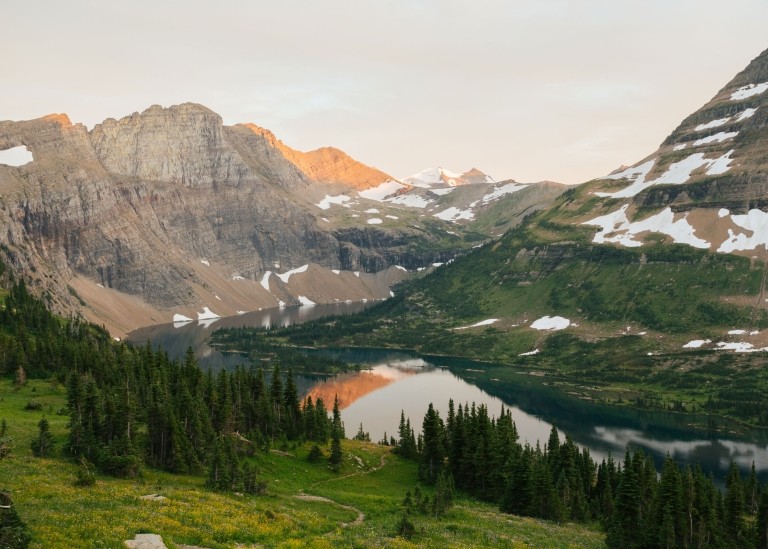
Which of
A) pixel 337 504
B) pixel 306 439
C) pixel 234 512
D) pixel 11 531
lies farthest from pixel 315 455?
pixel 11 531

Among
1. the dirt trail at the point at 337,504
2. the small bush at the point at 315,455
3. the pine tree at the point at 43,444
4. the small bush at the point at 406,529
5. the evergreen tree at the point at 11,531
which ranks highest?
the evergreen tree at the point at 11,531

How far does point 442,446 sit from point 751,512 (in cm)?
4347

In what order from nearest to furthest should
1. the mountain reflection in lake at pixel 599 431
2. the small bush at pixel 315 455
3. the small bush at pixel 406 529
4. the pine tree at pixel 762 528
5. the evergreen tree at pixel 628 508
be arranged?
the small bush at pixel 406 529
the pine tree at pixel 762 528
the evergreen tree at pixel 628 508
the small bush at pixel 315 455
the mountain reflection in lake at pixel 599 431

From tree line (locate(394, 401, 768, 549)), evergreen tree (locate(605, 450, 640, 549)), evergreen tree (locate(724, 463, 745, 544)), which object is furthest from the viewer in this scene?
evergreen tree (locate(724, 463, 745, 544))

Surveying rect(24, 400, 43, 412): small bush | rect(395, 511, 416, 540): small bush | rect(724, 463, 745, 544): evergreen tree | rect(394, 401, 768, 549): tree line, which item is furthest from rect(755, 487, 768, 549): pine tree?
rect(24, 400, 43, 412): small bush

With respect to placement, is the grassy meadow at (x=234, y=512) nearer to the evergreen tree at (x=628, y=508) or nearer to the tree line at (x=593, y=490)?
the evergreen tree at (x=628, y=508)

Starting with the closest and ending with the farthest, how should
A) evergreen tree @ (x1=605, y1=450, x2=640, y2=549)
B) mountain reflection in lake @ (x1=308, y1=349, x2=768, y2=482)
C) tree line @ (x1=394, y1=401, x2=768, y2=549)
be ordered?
1. tree line @ (x1=394, y1=401, x2=768, y2=549)
2. evergreen tree @ (x1=605, y1=450, x2=640, y2=549)
3. mountain reflection in lake @ (x1=308, y1=349, x2=768, y2=482)

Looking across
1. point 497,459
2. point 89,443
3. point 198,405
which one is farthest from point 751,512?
point 89,443

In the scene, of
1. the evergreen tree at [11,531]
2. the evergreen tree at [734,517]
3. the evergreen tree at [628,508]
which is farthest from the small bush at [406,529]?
the evergreen tree at [734,517]

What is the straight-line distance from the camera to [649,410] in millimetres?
197000

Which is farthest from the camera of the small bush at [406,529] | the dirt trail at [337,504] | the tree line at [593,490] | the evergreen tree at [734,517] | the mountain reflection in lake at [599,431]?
the mountain reflection in lake at [599,431]

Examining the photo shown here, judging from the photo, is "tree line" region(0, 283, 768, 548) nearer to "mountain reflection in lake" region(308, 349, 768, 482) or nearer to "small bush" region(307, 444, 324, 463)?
"small bush" region(307, 444, 324, 463)

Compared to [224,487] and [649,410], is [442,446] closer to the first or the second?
[224,487]

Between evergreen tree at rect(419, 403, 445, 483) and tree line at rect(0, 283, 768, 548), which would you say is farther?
evergreen tree at rect(419, 403, 445, 483)
